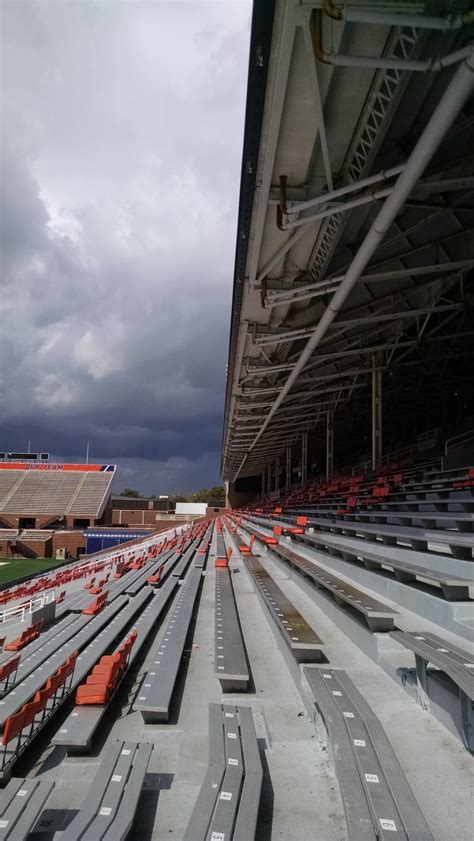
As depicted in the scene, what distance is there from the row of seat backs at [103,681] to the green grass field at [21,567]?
23889mm

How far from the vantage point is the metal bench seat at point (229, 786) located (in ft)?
5.97

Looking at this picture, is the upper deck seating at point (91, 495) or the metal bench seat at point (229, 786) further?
the upper deck seating at point (91, 495)

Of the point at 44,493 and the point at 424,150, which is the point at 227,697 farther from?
the point at 44,493

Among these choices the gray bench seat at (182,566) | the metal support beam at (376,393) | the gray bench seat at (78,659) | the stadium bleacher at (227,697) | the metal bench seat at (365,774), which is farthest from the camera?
the metal support beam at (376,393)

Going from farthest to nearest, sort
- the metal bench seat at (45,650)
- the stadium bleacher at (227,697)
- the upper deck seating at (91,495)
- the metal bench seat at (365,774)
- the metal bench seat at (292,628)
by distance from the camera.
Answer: the upper deck seating at (91,495) → the metal bench seat at (45,650) → the metal bench seat at (292,628) → the stadium bleacher at (227,697) → the metal bench seat at (365,774)

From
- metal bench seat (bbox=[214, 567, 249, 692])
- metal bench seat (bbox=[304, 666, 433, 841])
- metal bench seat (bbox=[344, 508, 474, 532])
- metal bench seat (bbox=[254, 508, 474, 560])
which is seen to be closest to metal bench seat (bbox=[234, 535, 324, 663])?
metal bench seat (bbox=[214, 567, 249, 692])

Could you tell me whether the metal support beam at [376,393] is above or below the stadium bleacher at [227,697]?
above

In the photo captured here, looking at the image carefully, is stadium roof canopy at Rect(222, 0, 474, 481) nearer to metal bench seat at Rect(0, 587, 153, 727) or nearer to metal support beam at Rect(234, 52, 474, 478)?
metal support beam at Rect(234, 52, 474, 478)

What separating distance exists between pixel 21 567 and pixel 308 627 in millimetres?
31692

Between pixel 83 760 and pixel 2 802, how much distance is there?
0.63m

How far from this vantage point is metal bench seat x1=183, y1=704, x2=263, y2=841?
1.82 metres

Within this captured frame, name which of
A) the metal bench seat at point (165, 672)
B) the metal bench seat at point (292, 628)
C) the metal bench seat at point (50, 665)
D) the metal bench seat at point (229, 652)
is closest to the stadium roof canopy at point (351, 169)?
the metal bench seat at point (292, 628)

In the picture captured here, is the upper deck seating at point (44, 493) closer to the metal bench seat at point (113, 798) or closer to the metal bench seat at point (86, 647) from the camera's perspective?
the metal bench seat at point (86, 647)

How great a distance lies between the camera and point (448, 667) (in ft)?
7.45
